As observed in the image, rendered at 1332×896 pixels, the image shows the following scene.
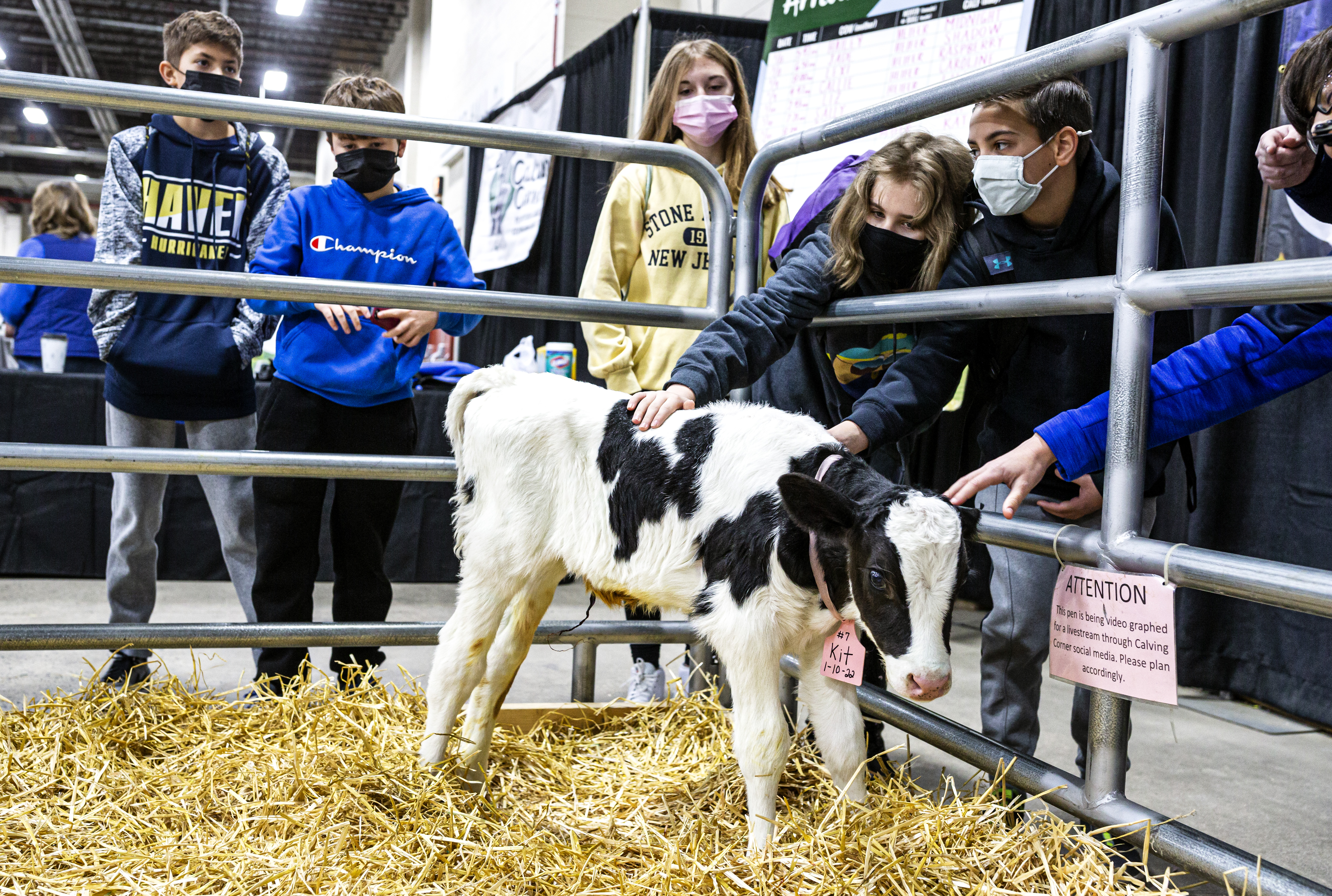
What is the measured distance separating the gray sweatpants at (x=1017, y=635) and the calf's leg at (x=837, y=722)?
1.11 ft

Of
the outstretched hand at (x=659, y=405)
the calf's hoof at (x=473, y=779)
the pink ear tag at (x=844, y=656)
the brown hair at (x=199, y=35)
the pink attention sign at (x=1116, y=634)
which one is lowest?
the calf's hoof at (x=473, y=779)

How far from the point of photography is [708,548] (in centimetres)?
135

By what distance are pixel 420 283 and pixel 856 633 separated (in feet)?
4.66

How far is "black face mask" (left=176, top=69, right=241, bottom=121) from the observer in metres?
2.28

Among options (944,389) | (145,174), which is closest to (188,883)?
(944,389)

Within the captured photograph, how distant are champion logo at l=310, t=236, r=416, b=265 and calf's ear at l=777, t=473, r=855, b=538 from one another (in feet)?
4.54

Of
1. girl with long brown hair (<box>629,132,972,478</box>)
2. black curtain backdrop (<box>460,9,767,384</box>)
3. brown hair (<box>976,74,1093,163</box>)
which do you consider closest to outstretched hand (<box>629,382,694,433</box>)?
girl with long brown hair (<box>629,132,972,478</box>)

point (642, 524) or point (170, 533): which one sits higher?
point (642, 524)

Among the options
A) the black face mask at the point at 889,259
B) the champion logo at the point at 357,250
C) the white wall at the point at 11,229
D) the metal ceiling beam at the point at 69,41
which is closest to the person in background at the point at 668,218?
the champion logo at the point at 357,250

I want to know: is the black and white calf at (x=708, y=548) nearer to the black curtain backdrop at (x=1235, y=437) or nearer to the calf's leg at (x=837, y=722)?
the calf's leg at (x=837, y=722)

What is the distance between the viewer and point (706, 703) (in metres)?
1.99

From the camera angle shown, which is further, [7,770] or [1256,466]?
[1256,466]

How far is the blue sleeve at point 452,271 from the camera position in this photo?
226 centimetres

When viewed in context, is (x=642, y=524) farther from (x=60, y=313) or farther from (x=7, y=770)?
(x=60, y=313)
